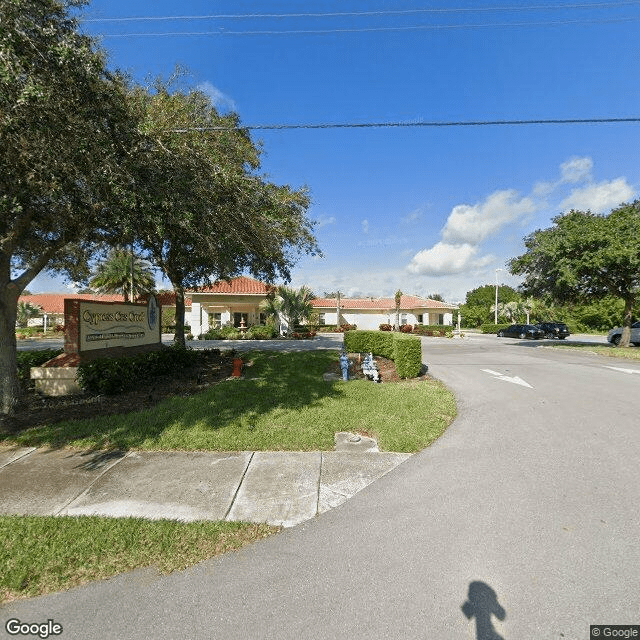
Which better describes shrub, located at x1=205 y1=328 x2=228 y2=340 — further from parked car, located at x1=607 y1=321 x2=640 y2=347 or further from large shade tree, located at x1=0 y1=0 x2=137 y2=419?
parked car, located at x1=607 y1=321 x2=640 y2=347

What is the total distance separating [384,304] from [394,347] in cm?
3648

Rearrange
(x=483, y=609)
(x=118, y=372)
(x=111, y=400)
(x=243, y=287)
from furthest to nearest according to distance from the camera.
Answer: (x=243, y=287) → (x=118, y=372) → (x=111, y=400) → (x=483, y=609)

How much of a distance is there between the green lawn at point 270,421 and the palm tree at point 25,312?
156 ft

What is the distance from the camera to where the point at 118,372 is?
8211 mm

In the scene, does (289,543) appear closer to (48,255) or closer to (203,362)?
(48,255)

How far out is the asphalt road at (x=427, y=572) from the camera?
87.0 inches

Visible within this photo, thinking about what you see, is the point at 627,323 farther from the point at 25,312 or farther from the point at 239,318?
the point at 25,312

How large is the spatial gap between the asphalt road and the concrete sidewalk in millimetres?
328

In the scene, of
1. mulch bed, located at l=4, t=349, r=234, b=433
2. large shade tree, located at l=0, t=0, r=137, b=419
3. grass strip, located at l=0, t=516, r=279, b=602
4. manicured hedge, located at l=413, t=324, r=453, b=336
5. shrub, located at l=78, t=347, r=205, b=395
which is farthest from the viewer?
manicured hedge, located at l=413, t=324, r=453, b=336

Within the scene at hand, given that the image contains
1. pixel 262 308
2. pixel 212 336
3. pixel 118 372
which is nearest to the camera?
pixel 118 372

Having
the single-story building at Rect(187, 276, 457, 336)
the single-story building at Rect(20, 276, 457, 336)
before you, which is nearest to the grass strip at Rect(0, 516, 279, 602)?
the single-story building at Rect(187, 276, 457, 336)

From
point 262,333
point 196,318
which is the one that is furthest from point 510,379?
point 196,318

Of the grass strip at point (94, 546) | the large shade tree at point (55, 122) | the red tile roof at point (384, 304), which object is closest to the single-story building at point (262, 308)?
the red tile roof at point (384, 304)

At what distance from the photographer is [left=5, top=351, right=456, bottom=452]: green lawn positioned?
5.20 metres
